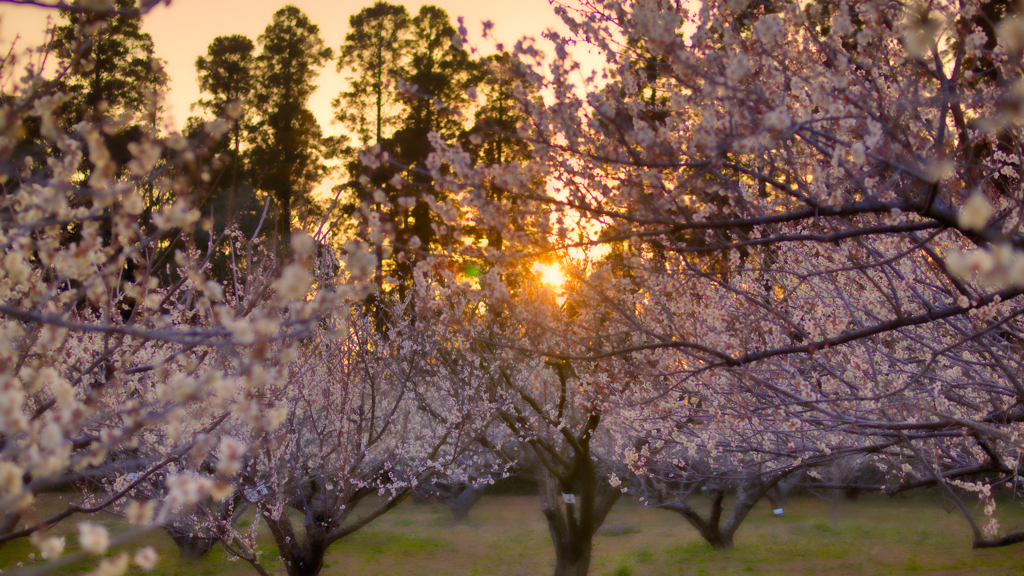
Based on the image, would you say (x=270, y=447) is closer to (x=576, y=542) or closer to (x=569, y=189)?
(x=576, y=542)

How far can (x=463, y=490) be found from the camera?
2233cm

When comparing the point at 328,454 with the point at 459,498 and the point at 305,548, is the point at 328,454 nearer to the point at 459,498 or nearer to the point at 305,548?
the point at 305,548

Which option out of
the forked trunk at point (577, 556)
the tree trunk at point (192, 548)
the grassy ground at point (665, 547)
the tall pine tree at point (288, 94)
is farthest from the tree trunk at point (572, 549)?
the tall pine tree at point (288, 94)

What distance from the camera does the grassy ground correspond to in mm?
13836

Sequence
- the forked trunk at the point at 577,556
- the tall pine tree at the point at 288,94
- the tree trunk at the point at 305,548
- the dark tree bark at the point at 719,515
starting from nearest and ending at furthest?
the tree trunk at the point at 305,548 → the forked trunk at the point at 577,556 → the dark tree bark at the point at 719,515 → the tall pine tree at the point at 288,94

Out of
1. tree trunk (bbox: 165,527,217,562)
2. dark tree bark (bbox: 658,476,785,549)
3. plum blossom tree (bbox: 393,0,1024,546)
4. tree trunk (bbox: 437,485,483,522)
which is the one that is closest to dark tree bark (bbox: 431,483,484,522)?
tree trunk (bbox: 437,485,483,522)

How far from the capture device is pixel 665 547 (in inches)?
658

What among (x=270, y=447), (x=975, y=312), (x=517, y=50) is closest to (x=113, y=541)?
(x=517, y=50)

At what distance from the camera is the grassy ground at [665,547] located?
45.4 ft

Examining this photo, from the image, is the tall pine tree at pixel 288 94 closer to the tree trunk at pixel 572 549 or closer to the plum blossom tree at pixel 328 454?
the plum blossom tree at pixel 328 454

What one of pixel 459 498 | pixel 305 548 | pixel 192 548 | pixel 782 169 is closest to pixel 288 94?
pixel 459 498

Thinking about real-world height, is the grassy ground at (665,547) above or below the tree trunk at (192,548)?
below

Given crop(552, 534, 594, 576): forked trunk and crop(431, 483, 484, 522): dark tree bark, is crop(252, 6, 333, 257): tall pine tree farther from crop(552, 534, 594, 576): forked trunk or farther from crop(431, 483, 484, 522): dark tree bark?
crop(552, 534, 594, 576): forked trunk

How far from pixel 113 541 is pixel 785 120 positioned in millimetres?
2189
